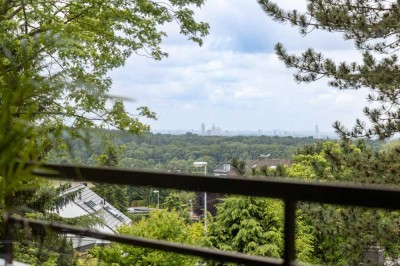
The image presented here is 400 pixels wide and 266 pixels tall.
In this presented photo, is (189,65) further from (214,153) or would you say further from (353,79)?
(353,79)

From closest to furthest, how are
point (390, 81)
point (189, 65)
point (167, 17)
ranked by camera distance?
point (390, 81)
point (167, 17)
point (189, 65)

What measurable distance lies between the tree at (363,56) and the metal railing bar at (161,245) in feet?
21.6

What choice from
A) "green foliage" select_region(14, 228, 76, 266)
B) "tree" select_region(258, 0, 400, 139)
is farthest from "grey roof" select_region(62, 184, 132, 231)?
"tree" select_region(258, 0, 400, 139)

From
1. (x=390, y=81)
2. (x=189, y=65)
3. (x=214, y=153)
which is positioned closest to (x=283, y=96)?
(x=189, y=65)

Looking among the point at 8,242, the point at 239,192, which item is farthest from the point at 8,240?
the point at 239,192

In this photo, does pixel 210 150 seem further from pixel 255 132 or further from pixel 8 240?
pixel 8 240

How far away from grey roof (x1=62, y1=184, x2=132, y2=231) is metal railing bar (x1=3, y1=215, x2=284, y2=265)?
418 mm

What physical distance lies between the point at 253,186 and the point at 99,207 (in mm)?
2300

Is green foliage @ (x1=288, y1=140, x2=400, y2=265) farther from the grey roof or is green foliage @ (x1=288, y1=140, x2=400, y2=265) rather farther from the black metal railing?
the black metal railing

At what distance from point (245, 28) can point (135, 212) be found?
8.24 metres

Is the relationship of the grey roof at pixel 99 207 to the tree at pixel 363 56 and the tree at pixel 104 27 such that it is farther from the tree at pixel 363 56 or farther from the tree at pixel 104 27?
the tree at pixel 363 56

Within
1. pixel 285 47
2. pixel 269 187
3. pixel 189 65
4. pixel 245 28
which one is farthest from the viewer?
pixel 189 65

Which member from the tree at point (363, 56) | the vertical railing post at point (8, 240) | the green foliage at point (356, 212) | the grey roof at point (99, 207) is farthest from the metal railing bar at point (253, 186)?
the tree at point (363, 56)

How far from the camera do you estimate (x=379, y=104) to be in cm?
767
